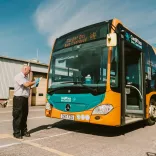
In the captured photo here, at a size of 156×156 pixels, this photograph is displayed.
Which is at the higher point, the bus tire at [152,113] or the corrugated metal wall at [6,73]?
the corrugated metal wall at [6,73]

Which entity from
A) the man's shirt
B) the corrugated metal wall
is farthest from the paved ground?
the corrugated metal wall

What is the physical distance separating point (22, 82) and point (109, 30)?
103 inches

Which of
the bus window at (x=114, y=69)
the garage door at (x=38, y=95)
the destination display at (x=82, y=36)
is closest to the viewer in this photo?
the bus window at (x=114, y=69)

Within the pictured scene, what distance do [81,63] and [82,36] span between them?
2.81ft

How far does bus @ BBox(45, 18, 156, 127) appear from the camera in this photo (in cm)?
534

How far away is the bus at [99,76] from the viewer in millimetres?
5344

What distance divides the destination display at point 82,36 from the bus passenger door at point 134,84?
1385 mm

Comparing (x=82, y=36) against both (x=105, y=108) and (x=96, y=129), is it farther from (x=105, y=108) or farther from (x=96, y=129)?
(x=96, y=129)

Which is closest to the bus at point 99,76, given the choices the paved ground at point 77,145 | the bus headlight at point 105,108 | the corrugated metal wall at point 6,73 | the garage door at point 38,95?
the bus headlight at point 105,108

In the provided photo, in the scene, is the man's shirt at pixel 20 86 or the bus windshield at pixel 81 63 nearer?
the man's shirt at pixel 20 86

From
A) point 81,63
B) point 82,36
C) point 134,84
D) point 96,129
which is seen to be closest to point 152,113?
point 134,84

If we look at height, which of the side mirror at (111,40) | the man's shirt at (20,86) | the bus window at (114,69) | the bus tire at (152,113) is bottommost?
the bus tire at (152,113)

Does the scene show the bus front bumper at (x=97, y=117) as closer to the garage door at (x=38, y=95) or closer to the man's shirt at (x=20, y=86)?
the man's shirt at (x=20, y=86)

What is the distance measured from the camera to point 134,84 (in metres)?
7.54
